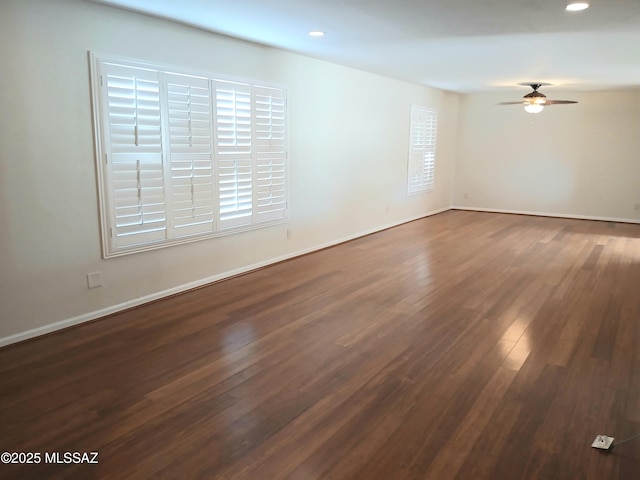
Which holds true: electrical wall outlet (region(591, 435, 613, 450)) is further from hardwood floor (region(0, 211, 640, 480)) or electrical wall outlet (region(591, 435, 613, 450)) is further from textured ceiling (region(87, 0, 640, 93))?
textured ceiling (region(87, 0, 640, 93))

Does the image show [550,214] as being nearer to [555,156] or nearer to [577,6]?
[555,156]

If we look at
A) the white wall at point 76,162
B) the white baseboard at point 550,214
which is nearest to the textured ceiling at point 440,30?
the white wall at point 76,162

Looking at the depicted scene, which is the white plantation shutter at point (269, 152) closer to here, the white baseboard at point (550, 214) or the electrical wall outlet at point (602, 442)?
the electrical wall outlet at point (602, 442)

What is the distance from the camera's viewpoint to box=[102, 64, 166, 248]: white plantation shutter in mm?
3729

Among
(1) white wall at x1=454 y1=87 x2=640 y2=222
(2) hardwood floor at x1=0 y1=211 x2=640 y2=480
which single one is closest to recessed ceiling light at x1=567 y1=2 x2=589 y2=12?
(2) hardwood floor at x1=0 y1=211 x2=640 y2=480

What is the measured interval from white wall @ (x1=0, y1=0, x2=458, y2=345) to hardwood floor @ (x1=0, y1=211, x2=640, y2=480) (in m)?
0.25

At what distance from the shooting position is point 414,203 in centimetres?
883

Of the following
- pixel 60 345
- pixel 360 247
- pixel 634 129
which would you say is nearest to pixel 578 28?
pixel 360 247

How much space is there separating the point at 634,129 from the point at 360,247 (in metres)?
5.80

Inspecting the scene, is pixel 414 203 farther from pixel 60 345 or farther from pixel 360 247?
pixel 60 345

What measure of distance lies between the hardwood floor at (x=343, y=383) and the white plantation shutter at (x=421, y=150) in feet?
12.7

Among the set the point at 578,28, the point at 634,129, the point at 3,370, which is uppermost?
the point at 578,28

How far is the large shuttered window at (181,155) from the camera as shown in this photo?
3764mm

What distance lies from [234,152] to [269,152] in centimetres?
54
